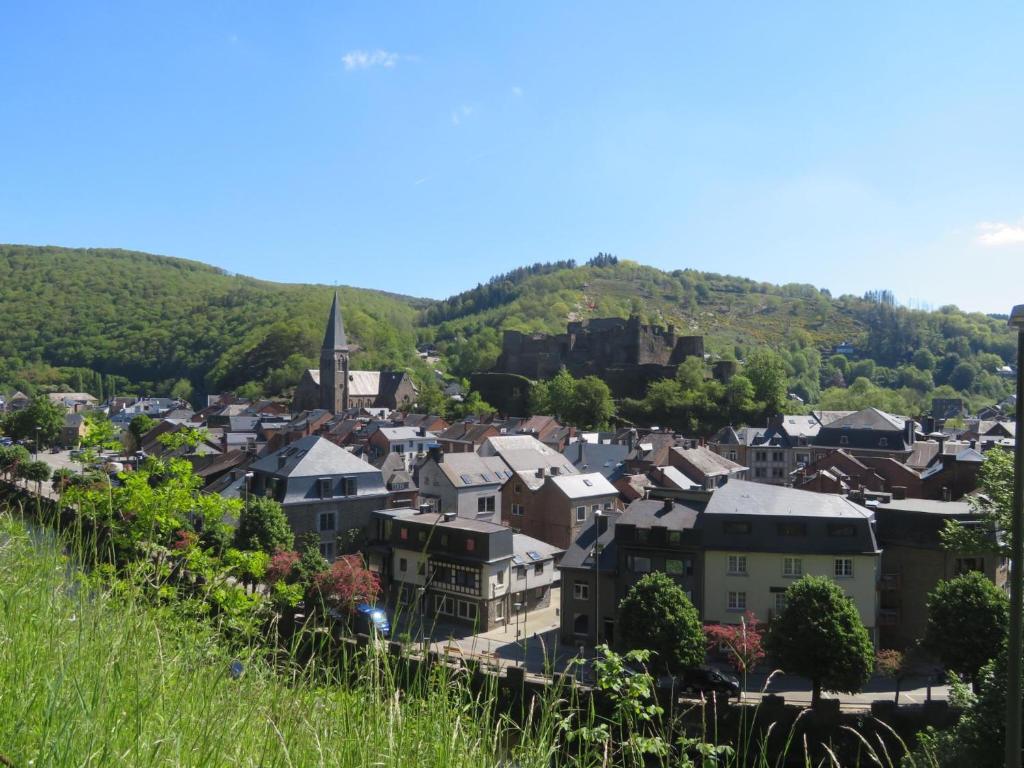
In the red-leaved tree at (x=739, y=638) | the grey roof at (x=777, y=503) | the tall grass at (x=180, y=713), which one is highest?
the tall grass at (x=180, y=713)

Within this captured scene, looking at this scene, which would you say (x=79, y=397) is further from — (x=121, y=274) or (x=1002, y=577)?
(x=1002, y=577)

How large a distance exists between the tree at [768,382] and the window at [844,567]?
4501 centimetres

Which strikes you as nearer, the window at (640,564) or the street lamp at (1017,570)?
the street lamp at (1017,570)

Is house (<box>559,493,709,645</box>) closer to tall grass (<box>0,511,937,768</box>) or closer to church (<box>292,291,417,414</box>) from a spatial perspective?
tall grass (<box>0,511,937,768</box>)

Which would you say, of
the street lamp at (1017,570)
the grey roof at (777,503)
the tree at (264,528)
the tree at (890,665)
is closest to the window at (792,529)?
the grey roof at (777,503)

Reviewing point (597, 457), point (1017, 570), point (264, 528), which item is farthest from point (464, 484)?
point (1017, 570)

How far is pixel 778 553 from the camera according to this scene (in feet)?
67.3

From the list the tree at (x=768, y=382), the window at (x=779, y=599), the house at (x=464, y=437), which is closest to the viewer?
the window at (x=779, y=599)

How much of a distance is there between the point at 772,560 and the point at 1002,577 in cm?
766

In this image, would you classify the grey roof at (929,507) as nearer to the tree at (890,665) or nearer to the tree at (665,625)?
the tree at (890,665)

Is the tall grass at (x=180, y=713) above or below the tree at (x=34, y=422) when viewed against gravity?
above

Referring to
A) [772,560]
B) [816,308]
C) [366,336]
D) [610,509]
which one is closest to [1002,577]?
[772,560]

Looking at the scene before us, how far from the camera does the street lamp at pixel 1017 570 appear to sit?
4.69 m

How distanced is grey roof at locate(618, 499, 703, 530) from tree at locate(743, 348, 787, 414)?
1747 inches
